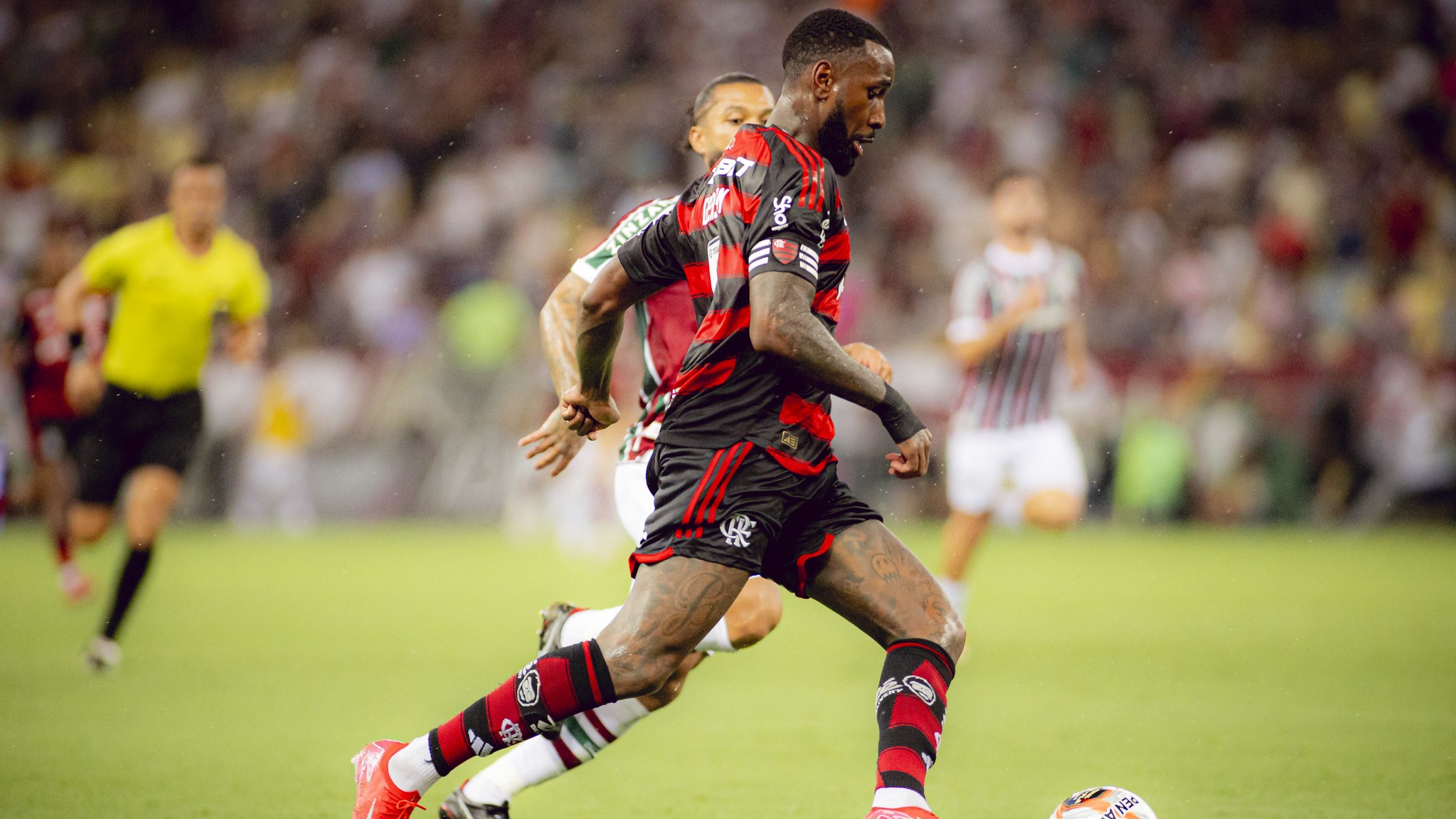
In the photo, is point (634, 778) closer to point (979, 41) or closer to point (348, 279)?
point (348, 279)

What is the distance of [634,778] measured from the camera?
553 cm

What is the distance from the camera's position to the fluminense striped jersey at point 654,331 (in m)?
4.89

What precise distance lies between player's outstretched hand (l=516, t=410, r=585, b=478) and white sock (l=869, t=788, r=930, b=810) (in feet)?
4.30

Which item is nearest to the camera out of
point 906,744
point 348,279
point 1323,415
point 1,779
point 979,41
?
point 906,744

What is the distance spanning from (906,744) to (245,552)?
38.9 ft

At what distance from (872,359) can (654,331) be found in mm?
814

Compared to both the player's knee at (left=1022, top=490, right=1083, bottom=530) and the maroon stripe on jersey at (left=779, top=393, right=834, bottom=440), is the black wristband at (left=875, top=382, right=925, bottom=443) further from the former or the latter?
the player's knee at (left=1022, top=490, right=1083, bottom=530)

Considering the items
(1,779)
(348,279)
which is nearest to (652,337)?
(1,779)

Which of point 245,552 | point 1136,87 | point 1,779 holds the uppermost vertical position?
point 1136,87

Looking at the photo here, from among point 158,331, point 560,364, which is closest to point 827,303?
point 560,364

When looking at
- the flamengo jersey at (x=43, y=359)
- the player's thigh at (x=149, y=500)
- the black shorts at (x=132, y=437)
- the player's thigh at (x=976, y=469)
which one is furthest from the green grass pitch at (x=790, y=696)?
the flamengo jersey at (x=43, y=359)

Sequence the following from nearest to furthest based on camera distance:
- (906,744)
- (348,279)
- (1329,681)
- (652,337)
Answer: (906,744) → (652,337) → (1329,681) → (348,279)

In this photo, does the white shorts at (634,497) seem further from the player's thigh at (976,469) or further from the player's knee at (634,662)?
the player's thigh at (976,469)

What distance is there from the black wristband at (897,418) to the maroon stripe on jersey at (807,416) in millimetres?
206
